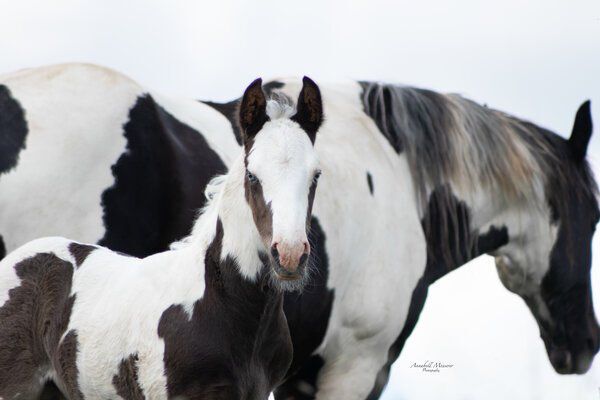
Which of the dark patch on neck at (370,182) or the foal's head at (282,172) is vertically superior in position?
the foal's head at (282,172)

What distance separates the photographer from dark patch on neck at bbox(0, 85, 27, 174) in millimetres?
4793

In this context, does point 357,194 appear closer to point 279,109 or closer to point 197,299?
point 279,109

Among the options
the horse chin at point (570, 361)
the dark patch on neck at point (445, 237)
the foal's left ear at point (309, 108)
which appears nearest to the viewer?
the foal's left ear at point (309, 108)

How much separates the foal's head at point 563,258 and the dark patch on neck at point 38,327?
9.69 feet

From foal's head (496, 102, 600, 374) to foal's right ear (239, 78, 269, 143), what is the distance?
2.75 meters

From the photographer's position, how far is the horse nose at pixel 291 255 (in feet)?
12.0

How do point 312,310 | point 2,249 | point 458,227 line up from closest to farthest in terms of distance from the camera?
point 2,249, point 312,310, point 458,227

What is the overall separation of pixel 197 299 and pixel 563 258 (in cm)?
309

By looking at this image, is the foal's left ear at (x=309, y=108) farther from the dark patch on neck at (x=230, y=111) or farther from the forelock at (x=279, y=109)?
the dark patch on neck at (x=230, y=111)

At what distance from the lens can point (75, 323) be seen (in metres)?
4.32

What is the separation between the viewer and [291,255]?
12.1ft

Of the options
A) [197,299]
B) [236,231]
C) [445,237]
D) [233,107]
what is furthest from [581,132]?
[197,299]

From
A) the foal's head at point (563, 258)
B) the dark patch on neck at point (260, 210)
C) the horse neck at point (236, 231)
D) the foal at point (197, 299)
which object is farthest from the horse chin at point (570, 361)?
the dark patch on neck at point (260, 210)

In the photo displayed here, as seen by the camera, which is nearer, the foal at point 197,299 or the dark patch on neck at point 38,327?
the foal at point 197,299
